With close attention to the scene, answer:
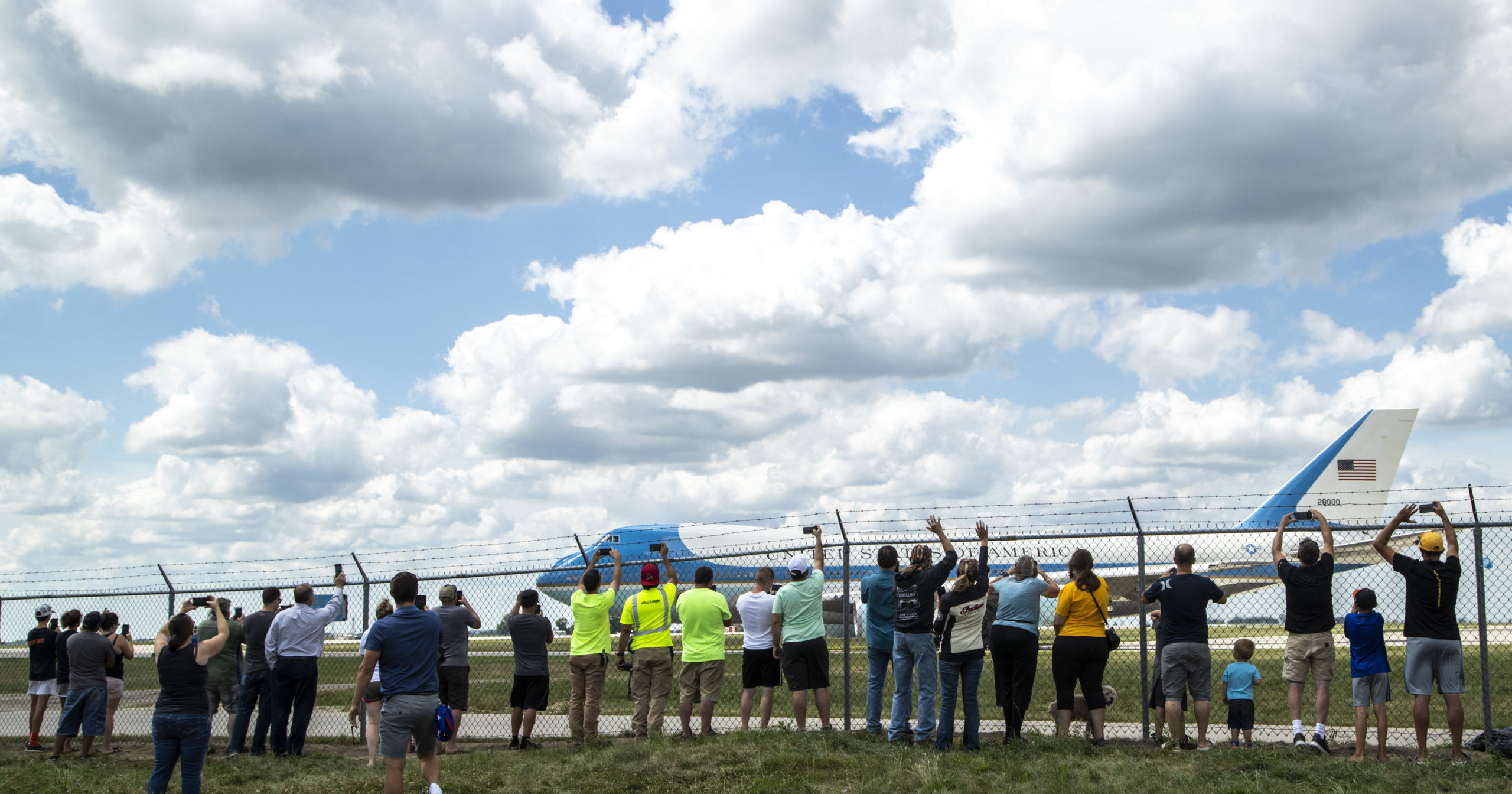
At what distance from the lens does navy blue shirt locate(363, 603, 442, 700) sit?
671cm

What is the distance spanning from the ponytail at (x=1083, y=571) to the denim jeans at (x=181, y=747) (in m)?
6.49

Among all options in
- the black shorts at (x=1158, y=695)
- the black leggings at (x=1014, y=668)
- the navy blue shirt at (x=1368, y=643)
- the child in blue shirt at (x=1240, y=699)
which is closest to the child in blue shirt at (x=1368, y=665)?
the navy blue shirt at (x=1368, y=643)

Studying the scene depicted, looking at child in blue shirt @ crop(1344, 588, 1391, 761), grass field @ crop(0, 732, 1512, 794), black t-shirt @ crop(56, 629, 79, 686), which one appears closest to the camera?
grass field @ crop(0, 732, 1512, 794)

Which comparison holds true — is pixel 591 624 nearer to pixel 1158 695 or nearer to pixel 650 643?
pixel 650 643

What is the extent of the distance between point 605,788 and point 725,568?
28271 mm

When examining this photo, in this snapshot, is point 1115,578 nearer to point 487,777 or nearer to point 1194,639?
point 1194,639

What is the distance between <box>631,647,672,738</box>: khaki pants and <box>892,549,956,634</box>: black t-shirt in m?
2.28

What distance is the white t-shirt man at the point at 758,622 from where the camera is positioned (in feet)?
32.3

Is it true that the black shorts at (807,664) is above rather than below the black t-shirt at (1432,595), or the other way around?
below

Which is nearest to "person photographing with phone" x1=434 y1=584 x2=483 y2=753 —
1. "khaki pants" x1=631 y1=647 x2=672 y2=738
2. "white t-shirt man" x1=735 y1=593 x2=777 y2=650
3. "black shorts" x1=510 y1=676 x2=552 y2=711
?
"black shorts" x1=510 y1=676 x2=552 y2=711

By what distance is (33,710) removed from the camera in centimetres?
1196

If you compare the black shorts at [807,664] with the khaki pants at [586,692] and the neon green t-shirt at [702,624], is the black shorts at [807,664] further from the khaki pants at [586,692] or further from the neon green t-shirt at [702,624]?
the khaki pants at [586,692]

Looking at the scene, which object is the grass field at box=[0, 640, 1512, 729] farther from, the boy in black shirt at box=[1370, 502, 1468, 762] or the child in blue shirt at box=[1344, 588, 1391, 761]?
the boy in black shirt at box=[1370, 502, 1468, 762]

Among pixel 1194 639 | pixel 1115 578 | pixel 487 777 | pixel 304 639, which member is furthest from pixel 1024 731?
pixel 1115 578
